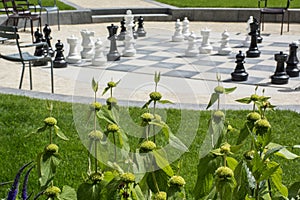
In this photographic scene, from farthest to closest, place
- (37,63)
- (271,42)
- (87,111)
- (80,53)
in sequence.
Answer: (271,42) → (80,53) → (37,63) → (87,111)

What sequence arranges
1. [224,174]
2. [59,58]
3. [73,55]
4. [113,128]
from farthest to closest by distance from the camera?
[73,55], [59,58], [113,128], [224,174]

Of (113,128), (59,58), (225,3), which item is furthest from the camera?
(225,3)

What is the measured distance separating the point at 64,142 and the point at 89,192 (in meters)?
3.40

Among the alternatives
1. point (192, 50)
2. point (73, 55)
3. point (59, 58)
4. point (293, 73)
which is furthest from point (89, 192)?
point (73, 55)

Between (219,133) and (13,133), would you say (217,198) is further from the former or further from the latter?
(13,133)

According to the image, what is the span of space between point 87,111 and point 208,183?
1.37 feet

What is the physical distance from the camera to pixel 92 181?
5.15ft

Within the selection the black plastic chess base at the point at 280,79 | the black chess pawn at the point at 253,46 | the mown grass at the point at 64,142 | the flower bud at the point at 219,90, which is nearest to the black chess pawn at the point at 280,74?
the black plastic chess base at the point at 280,79

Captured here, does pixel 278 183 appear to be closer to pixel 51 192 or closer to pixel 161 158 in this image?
pixel 161 158

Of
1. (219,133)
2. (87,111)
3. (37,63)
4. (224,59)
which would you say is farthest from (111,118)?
(224,59)

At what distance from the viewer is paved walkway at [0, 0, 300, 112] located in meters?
1.82

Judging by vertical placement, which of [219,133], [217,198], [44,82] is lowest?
[44,82]

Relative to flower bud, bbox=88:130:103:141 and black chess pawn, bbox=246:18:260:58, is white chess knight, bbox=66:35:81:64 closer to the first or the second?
black chess pawn, bbox=246:18:260:58

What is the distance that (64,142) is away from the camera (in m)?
4.88
